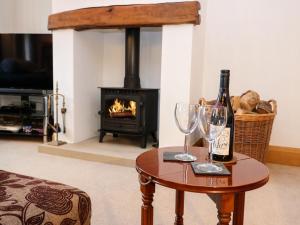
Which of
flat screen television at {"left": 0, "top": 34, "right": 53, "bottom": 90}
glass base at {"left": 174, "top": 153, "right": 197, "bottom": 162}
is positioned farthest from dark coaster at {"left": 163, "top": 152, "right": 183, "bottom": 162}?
flat screen television at {"left": 0, "top": 34, "right": 53, "bottom": 90}

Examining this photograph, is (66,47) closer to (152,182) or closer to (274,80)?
(274,80)

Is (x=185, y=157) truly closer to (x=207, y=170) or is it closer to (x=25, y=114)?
(x=207, y=170)

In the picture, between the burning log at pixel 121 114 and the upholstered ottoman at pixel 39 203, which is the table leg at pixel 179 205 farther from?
the burning log at pixel 121 114

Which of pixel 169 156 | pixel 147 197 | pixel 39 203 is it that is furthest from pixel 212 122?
pixel 39 203

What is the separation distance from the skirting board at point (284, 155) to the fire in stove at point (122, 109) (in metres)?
1.50

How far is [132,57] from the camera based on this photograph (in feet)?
10.5

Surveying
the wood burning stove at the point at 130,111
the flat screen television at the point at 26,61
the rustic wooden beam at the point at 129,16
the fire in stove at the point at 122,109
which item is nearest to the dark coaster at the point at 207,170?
the rustic wooden beam at the point at 129,16

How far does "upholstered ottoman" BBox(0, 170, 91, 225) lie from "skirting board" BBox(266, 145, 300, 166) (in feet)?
7.64

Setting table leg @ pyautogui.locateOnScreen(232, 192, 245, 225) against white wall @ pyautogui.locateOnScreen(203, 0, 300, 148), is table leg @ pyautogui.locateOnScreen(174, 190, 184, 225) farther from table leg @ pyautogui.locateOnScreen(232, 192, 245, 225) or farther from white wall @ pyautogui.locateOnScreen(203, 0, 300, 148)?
white wall @ pyautogui.locateOnScreen(203, 0, 300, 148)

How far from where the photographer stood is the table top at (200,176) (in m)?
0.89

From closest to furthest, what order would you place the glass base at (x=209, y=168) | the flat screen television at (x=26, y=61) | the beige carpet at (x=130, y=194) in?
1. the glass base at (x=209, y=168)
2. the beige carpet at (x=130, y=194)
3. the flat screen television at (x=26, y=61)

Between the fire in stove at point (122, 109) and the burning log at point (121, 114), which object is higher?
the fire in stove at point (122, 109)

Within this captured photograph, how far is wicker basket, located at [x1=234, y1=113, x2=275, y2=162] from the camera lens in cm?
246

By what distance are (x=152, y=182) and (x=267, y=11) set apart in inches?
102
